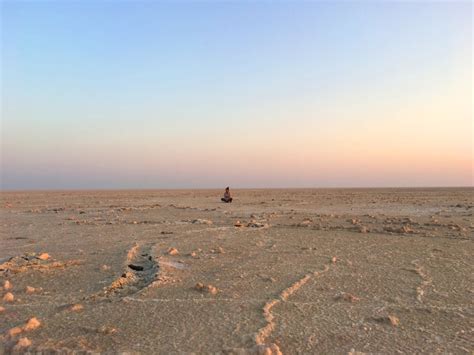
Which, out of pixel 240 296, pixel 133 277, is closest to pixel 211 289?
pixel 240 296

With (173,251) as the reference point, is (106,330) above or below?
below

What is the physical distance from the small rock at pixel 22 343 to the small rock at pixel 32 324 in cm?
30

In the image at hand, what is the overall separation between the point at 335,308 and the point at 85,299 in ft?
8.85

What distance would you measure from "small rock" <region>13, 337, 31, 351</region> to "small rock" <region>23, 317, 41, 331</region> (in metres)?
0.30

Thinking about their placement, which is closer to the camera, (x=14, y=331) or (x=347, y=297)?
(x=14, y=331)

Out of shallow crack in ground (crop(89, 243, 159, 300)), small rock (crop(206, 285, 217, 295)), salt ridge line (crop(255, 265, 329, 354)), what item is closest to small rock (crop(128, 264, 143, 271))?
shallow crack in ground (crop(89, 243, 159, 300))

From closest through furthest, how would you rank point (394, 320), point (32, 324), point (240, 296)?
1. point (32, 324)
2. point (394, 320)
3. point (240, 296)

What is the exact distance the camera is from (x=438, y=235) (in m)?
10.1

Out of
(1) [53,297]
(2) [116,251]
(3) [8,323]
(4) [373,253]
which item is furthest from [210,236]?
(3) [8,323]

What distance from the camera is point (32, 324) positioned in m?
3.89

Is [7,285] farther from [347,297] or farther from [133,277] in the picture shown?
[347,297]

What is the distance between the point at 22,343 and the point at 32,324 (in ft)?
1.43

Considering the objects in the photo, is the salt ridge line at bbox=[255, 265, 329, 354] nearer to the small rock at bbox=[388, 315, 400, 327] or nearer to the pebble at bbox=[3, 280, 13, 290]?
the small rock at bbox=[388, 315, 400, 327]

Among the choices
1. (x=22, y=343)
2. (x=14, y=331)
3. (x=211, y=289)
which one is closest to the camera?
(x=22, y=343)
